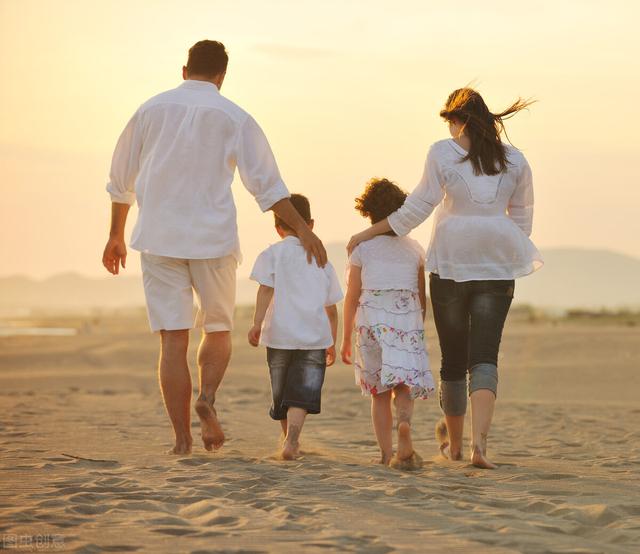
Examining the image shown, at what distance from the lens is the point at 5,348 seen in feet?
68.8

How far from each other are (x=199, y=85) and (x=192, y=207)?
0.75 metres

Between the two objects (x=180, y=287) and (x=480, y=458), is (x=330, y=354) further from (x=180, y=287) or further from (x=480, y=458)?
(x=480, y=458)

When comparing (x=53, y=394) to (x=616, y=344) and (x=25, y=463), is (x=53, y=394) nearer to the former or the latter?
(x=25, y=463)

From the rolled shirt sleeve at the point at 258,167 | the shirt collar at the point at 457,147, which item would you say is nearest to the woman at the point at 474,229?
the shirt collar at the point at 457,147

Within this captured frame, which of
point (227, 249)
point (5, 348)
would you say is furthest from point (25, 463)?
point (5, 348)

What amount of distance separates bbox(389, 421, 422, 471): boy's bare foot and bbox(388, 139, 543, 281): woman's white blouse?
0.89 metres

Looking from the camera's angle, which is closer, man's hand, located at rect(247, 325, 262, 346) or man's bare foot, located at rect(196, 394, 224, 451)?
man's bare foot, located at rect(196, 394, 224, 451)

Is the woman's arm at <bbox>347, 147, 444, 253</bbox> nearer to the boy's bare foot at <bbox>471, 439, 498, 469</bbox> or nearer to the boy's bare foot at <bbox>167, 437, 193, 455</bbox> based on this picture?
the boy's bare foot at <bbox>471, 439, 498, 469</bbox>

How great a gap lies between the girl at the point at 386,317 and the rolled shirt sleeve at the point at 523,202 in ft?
1.90

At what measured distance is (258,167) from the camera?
6.19 metres

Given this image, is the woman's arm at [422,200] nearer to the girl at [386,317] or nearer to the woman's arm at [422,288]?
the girl at [386,317]

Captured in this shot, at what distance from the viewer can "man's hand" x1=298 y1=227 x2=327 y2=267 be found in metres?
6.36

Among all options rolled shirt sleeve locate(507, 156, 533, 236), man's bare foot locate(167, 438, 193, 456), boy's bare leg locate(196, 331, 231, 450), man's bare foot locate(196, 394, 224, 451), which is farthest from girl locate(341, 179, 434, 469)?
man's bare foot locate(167, 438, 193, 456)

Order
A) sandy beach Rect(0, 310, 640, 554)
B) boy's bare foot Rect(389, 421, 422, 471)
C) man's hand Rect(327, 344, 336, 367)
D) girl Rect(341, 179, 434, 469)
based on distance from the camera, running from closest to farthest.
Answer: sandy beach Rect(0, 310, 640, 554) < boy's bare foot Rect(389, 421, 422, 471) < girl Rect(341, 179, 434, 469) < man's hand Rect(327, 344, 336, 367)
